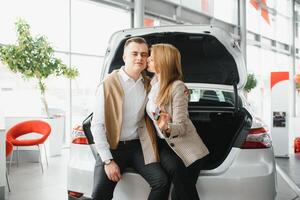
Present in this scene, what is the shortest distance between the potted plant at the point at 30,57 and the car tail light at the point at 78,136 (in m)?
4.04

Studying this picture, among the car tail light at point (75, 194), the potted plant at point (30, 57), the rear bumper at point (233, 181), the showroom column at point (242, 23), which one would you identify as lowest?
the car tail light at point (75, 194)

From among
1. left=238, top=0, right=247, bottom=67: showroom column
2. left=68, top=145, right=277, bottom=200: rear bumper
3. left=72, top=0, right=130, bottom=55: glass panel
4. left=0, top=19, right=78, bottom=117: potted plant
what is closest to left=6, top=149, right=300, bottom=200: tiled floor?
left=0, top=19, right=78, bottom=117: potted plant

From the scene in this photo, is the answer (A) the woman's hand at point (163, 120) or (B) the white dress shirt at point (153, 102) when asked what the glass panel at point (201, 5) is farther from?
(A) the woman's hand at point (163, 120)

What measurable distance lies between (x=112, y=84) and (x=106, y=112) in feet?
0.52

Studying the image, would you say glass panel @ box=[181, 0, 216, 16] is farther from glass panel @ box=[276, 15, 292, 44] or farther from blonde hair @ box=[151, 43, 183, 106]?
blonde hair @ box=[151, 43, 183, 106]

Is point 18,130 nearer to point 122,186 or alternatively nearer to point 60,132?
point 60,132

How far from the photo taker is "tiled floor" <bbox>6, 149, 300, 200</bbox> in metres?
3.73

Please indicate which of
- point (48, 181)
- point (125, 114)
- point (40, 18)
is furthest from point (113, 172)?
point (40, 18)

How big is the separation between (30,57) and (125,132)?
4496mm

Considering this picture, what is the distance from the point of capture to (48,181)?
446cm

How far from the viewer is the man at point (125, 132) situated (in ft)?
6.32

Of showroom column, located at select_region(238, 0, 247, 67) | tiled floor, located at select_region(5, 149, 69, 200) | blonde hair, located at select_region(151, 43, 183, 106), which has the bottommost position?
tiled floor, located at select_region(5, 149, 69, 200)

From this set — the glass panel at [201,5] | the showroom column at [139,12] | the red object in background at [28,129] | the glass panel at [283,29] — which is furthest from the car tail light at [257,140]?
the glass panel at [283,29]

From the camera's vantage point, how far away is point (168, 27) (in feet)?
7.86
